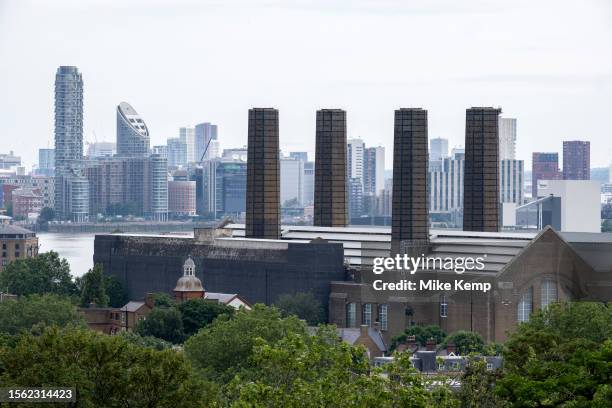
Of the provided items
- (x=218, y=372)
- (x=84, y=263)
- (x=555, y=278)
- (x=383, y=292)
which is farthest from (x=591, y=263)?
(x=84, y=263)

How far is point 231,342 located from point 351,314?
93.1 feet

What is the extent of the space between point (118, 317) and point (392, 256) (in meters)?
11.4

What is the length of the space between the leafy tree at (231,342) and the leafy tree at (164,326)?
17875mm

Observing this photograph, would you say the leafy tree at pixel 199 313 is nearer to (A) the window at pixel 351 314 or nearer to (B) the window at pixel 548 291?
(A) the window at pixel 351 314

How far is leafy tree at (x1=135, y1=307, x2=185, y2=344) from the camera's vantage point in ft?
264

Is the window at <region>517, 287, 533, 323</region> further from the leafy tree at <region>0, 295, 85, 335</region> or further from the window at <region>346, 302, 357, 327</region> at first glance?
the leafy tree at <region>0, 295, 85, 335</region>

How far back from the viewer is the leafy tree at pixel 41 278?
103125mm

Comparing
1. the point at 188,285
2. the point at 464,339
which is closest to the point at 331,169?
the point at 188,285

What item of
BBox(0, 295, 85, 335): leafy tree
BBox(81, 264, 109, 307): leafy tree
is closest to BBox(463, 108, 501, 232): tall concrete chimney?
BBox(81, 264, 109, 307): leafy tree

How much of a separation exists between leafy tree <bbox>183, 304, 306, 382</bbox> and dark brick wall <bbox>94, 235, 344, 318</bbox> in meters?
27.4

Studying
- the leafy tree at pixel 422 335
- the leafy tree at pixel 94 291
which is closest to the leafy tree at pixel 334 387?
the leafy tree at pixel 422 335

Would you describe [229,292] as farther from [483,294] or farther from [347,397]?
[347,397]

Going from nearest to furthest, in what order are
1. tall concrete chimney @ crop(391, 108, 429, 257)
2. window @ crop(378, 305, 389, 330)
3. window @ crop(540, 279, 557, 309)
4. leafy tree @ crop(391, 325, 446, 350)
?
1. leafy tree @ crop(391, 325, 446, 350)
2. window @ crop(540, 279, 557, 309)
3. window @ crop(378, 305, 389, 330)
4. tall concrete chimney @ crop(391, 108, 429, 257)

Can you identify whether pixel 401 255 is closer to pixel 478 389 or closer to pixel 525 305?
pixel 525 305
